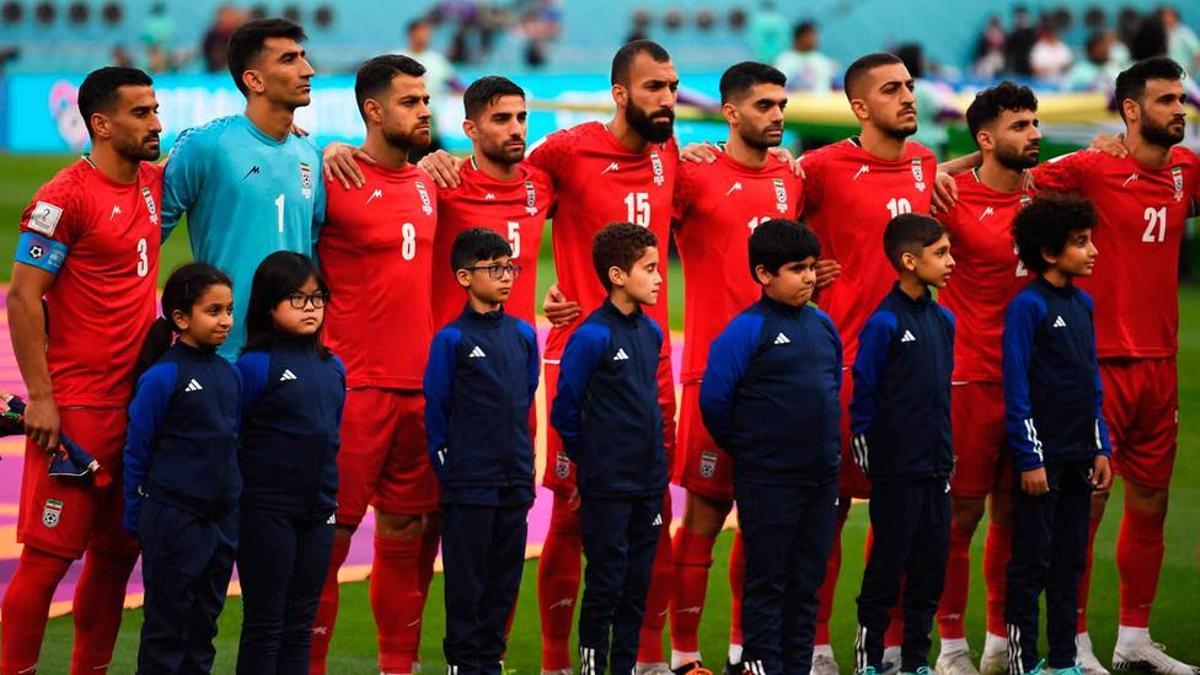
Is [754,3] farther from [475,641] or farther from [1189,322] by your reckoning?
[475,641]

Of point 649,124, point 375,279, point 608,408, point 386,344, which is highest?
point 649,124

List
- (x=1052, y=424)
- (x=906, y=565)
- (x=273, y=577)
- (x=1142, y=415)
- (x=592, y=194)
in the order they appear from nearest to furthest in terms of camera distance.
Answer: (x=273, y=577), (x=906, y=565), (x=1052, y=424), (x=592, y=194), (x=1142, y=415)

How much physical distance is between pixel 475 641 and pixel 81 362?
183 cm

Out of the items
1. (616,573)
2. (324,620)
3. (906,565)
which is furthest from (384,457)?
(906,565)

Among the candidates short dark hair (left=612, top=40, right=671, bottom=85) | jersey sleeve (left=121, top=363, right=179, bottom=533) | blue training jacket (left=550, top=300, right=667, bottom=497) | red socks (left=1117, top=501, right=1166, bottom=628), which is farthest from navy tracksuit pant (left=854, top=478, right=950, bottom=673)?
jersey sleeve (left=121, top=363, right=179, bottom=533)

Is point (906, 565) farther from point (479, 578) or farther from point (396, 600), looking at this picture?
point (396, 600)

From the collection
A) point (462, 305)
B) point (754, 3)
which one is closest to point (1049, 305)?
point (462, 305)

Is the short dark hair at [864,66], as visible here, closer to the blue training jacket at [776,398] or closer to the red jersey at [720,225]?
the red jersey at [720,225]

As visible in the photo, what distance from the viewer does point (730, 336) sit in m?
7.91

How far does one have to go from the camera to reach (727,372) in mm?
7863

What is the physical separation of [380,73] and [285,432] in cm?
169

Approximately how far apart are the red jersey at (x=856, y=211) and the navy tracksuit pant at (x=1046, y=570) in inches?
39.6

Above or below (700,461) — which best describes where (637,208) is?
above

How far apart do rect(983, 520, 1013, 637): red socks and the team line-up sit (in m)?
0.02
